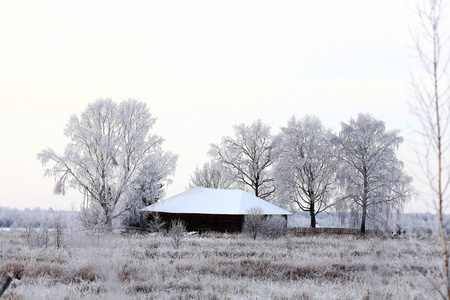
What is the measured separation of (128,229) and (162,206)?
12.0ft

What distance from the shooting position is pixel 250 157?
43.7m

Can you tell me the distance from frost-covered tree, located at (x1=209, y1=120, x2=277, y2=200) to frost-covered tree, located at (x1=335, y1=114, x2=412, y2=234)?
9.31 m

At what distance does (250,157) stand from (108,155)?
52.9ft

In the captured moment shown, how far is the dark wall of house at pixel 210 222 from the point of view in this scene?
A: 3397cm

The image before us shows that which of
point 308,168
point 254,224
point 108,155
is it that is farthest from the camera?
point 308,168

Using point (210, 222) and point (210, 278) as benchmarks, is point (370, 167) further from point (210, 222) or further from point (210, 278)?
point (210, 278)

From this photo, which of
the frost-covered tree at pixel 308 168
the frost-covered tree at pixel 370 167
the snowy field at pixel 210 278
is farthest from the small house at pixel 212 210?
the snowy field at pixel 210 278

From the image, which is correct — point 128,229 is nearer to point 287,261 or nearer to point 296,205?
point 296,205

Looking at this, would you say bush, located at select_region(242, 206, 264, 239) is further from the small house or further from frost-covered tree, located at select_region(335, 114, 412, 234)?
frost-covered tree, located at select_region(335, 114, 412, 234)

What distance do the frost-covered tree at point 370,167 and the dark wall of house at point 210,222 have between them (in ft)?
30.4

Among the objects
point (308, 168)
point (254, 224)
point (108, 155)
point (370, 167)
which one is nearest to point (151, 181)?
point (108, 155)

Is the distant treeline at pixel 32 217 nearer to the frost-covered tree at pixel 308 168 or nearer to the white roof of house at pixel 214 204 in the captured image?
the white roof of house at pixel 214 204

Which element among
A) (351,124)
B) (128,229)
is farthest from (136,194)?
(351,124)

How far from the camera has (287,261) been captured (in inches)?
537
